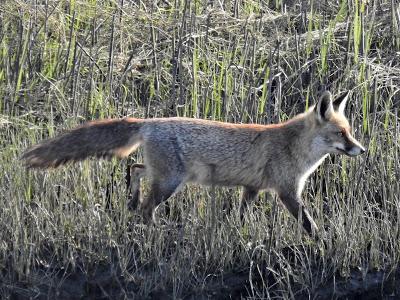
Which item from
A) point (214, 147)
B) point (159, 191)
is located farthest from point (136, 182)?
point (214, 147)

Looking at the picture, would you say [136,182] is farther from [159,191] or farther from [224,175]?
[224,175]

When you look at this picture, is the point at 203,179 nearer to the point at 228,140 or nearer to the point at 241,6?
the point at 228,140

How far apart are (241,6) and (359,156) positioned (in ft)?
8.90

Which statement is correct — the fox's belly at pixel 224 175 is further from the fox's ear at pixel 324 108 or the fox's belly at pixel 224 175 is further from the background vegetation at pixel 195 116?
the fox's ear at pixel 324 108

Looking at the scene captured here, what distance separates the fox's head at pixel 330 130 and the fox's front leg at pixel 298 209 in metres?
0.44

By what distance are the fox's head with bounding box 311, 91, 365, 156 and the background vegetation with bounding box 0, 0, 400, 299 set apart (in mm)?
362

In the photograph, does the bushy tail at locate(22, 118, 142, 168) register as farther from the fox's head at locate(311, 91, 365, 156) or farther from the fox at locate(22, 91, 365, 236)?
the fox's head at locate(311, 91, 365, 156)

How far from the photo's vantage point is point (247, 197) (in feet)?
25.2

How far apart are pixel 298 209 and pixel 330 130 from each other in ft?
2.19

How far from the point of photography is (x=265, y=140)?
7.62 m

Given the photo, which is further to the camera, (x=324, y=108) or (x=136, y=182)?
(x=136, y=182)

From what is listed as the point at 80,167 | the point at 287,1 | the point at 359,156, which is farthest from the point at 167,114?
the point at 287,1

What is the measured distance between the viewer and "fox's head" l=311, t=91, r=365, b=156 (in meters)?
7.46

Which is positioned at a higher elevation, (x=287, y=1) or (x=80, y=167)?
(x=287, y=1)
